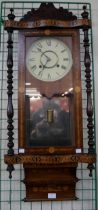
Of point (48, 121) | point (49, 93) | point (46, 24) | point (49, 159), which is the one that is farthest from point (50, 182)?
point (46, 24)

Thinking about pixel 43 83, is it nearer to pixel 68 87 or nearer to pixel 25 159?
pixel 68 87

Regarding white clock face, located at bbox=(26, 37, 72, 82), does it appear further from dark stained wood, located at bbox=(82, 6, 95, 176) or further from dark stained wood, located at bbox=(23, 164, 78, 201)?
dark stained wood, located at bbox=(23, 164, 78, 201)

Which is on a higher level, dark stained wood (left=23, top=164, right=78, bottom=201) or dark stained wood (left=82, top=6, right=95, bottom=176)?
dark stained wood (left=82, top=6, right=95, bottom=176)

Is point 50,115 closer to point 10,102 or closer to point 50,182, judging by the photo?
point 10,102

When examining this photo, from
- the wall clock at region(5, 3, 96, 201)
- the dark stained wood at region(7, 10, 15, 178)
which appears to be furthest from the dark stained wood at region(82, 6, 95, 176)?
the dark stained wood at region(7, 10, 15, 178)

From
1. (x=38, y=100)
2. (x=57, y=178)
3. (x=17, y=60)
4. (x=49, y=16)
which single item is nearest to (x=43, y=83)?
(x=38, y=100)

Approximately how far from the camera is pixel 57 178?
1522 mm

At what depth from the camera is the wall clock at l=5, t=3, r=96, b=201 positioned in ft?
4.86

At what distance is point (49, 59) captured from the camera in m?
1.55

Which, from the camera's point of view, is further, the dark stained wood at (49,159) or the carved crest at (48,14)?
the carved crest at (48,14)

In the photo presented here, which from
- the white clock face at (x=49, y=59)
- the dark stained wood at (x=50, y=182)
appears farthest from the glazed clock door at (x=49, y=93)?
the dark stained wood at (x=50, y=182)

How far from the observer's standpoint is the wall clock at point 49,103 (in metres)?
1.48

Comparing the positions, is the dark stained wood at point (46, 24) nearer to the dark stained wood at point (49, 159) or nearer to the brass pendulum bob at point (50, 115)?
the brass pendulum bob at point (50, 115)

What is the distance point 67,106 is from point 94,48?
0.37 meters
